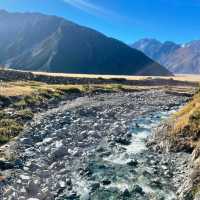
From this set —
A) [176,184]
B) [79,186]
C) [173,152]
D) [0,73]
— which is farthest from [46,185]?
[0,73]

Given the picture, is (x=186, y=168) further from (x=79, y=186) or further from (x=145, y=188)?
(x=79, y=186)

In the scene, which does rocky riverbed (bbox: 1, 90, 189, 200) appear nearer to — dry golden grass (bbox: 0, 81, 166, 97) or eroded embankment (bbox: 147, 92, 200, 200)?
eroded embankment (bbox: 147, 92, 200, 200)

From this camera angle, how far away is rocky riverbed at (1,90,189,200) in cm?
2266

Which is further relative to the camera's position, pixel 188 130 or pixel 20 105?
pixel 20 105

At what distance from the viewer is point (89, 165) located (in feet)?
90.9

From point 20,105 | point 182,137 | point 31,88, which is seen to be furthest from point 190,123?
point 31,88

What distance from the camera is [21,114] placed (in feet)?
153

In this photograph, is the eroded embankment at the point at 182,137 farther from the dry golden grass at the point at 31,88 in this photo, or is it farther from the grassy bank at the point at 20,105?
the dry golden grass at the point at 31,88

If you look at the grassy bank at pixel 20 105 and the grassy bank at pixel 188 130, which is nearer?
the grassy bank at pixel 188 130

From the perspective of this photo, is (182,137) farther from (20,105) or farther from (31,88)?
(31,88)

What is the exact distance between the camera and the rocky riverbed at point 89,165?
74.3ft

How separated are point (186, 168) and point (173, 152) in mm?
4197

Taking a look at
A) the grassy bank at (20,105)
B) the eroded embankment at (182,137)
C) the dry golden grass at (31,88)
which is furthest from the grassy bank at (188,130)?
the dry golden grass at (31,88)

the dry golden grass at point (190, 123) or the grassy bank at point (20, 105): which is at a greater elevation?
the dry golden grass at point (190, 123)
